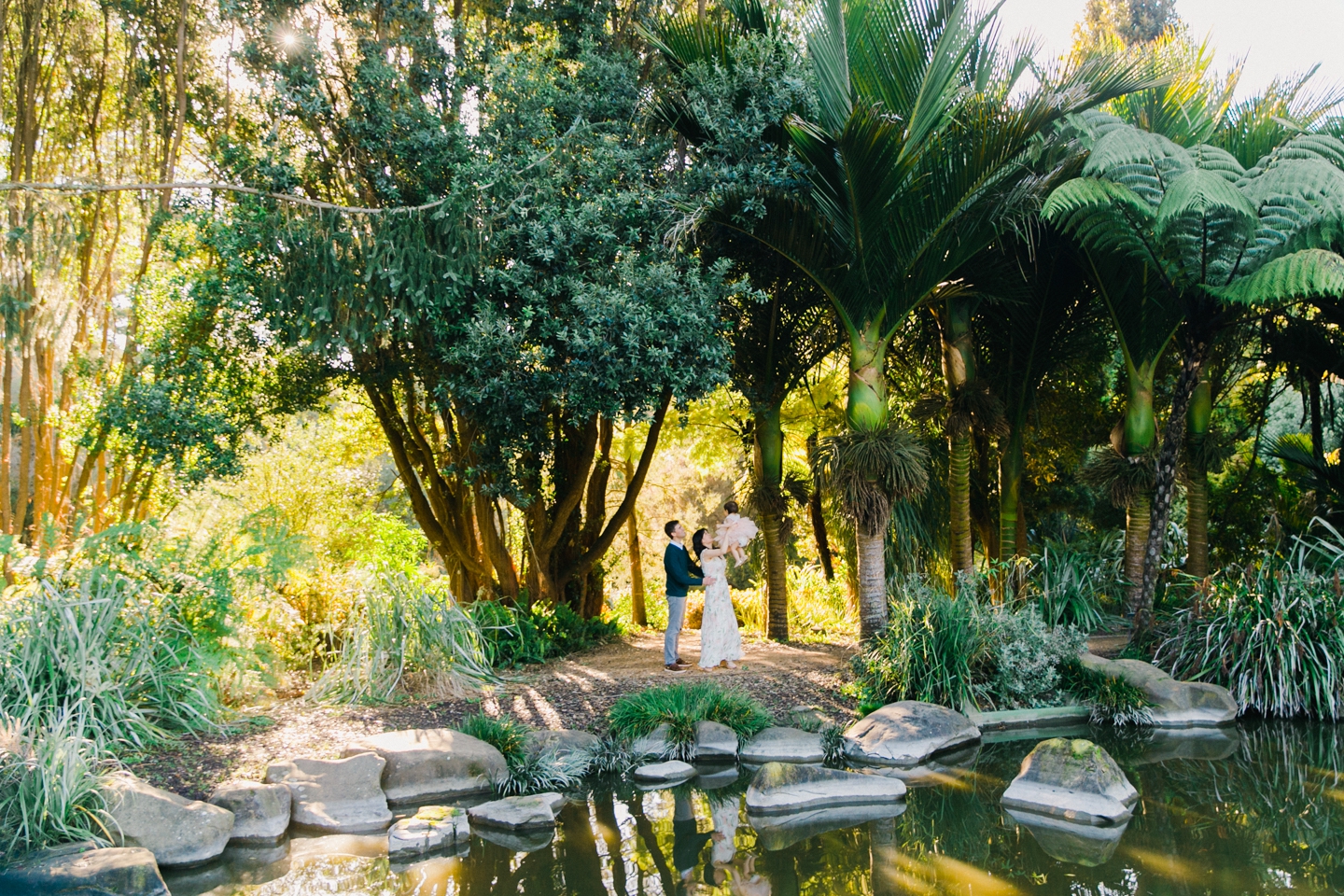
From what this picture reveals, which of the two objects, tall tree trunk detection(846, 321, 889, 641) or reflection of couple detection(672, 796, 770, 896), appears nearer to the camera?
reflection of couple detection(672, 796, 770, 896)

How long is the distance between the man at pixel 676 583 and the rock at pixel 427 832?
3714 mm

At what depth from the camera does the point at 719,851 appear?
5.36 m

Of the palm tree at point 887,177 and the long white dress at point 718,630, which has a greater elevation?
the palm tree at point 887,177

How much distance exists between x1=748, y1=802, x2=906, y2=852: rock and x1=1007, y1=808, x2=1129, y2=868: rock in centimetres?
81

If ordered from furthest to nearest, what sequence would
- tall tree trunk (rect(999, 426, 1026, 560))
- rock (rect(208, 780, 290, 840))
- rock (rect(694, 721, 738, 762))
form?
tall tree trunk (rect(999, 426, 1026, 560)) → rock (rect(694, 721, 738, 762)) → rock (rect(208, 780, 290, 840))

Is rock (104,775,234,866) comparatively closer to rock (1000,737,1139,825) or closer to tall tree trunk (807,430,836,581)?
rock (1000,737,1139,825)

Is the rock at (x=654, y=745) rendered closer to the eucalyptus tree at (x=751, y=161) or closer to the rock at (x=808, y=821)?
the rock at (x=808, y=821)

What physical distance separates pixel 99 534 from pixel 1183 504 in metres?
16.2

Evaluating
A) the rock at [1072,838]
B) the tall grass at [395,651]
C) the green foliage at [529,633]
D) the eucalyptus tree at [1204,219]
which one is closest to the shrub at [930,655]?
the rock at [1072,838]

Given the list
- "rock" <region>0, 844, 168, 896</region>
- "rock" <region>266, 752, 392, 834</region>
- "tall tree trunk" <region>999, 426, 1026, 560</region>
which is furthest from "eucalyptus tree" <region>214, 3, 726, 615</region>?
"tall tree trunk" <region>999, 426, 1026, 560</region>

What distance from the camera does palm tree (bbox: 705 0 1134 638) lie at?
→ 8.05 metres

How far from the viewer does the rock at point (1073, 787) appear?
5781 mm

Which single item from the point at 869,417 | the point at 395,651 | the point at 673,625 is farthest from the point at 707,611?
the point at 395,651

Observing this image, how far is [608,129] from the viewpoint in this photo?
917 cm
